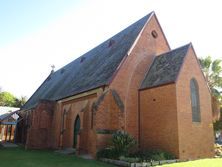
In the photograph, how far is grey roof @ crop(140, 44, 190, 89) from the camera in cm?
1783

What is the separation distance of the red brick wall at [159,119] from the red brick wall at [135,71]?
791 millimetres

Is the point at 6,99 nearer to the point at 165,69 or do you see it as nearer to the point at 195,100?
the point at 165,69

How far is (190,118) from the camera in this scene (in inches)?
684

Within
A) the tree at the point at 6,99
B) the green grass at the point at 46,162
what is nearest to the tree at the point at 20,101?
the tree at the point at 6,99

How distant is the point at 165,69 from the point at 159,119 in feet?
13.9

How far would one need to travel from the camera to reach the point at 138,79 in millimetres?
20391

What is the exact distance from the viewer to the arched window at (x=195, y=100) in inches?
720

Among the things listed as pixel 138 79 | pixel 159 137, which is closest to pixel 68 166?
pixel 159 137

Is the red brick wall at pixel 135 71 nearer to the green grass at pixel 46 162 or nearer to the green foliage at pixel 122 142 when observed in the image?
the green foliage at pixel 122 142

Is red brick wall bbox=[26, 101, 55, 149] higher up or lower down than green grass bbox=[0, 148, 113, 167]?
higher up

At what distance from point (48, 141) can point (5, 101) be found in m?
65.0

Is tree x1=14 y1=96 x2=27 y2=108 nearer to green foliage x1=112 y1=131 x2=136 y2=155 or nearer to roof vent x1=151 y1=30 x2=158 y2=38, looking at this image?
roof vent x1=151 y1=30 x2=158 y2=38

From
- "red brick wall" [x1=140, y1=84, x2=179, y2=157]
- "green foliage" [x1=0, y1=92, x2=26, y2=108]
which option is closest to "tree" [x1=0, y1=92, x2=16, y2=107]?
"green foliage" [x1=0, y1=92, x2=26, y2=108]

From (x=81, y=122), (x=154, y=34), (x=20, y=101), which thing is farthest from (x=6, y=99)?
(x=154, y=34)
